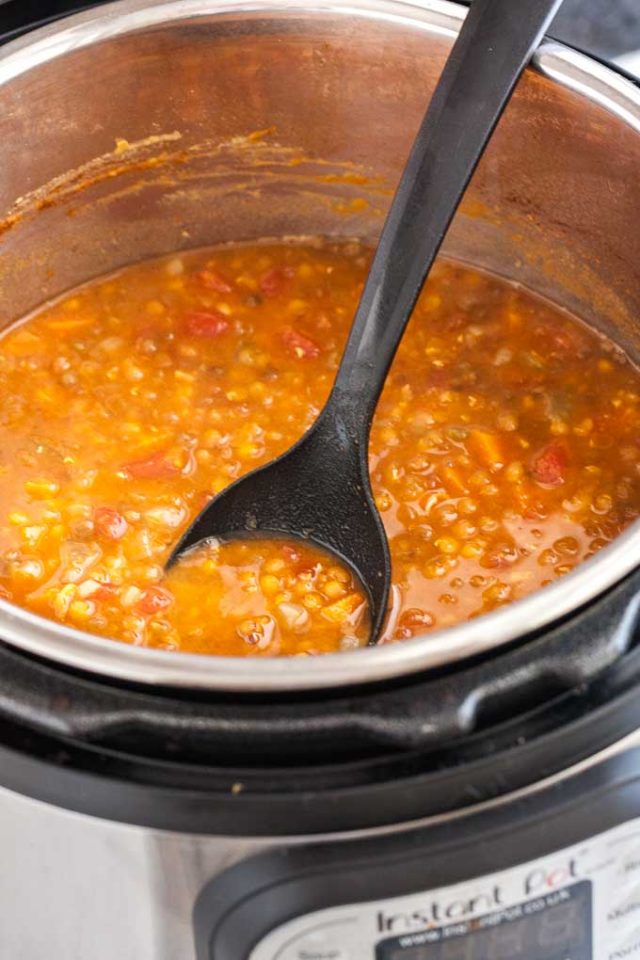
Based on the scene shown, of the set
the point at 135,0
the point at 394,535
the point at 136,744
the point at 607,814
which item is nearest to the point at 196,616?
the point at 394,535

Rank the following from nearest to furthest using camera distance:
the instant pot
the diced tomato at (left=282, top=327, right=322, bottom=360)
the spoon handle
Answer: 1. the instant pot
2. the spoon handle
3. the diced tomato at (left=282, top=327, right=322, bottom=360)

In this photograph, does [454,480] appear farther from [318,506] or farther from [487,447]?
[318,506]

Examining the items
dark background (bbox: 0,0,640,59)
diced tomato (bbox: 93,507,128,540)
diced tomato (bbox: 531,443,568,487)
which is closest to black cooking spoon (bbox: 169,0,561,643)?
diced tomato (bbox: 93,507,128,540)

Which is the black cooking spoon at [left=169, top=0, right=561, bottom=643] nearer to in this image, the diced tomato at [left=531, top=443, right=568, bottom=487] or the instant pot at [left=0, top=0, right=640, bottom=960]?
the diced tomato at [left=531, top=443, right=568, bottom=487]

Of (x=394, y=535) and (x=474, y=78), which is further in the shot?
(x=394, y=535)

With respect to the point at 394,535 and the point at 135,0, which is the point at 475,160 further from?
the point at 135,0

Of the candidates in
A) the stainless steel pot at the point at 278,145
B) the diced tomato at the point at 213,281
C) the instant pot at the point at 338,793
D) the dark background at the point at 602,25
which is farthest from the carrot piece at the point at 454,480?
the dark background at the point at 602,25

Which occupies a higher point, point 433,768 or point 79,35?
point 79,35
